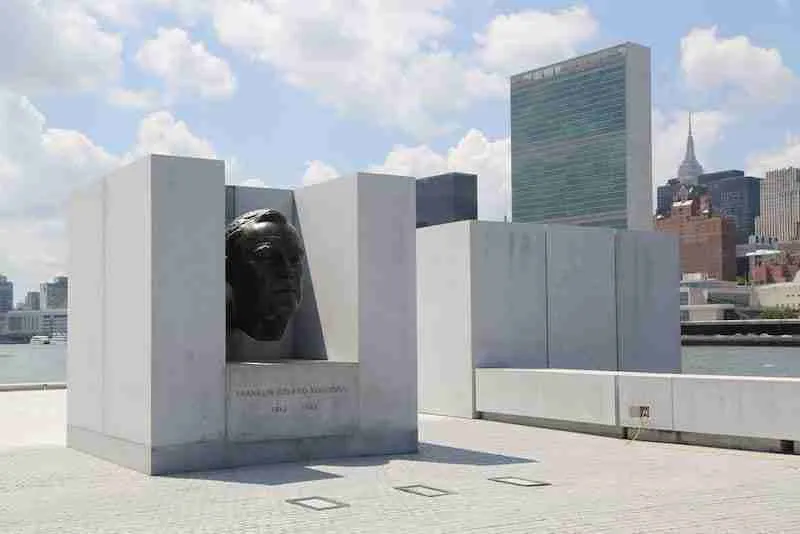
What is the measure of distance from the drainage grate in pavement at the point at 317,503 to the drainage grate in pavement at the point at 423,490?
0.86 m

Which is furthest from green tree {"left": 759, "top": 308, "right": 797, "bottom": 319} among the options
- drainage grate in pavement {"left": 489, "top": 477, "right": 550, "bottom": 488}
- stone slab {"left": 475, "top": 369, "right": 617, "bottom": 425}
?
drainage grate in pavement {"left": 489, "top": 477, "right": 550, "bottom": 488}

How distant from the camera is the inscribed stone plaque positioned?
11.2m

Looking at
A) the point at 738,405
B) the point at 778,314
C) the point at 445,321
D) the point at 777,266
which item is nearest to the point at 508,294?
the point at 445,321

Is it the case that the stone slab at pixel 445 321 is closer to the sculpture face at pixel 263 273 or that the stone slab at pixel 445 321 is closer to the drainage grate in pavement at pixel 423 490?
the sculpture face at pixel 263 273

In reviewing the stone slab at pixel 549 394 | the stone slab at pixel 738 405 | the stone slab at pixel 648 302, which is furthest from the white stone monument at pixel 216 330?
the stone slab at pixel 648 302

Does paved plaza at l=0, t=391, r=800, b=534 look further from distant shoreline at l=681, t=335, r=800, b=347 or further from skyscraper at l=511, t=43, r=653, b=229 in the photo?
skyscraper at l=511, t=43, r=653, b=229

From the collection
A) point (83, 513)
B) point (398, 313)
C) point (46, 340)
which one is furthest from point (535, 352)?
point (46, 340)

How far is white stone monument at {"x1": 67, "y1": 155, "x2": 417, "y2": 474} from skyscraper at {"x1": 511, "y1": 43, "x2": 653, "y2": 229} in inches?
5643

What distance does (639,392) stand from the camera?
13.4m

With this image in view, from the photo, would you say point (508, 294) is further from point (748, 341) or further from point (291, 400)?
point (748, 341)

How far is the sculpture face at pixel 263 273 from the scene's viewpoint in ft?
37.8

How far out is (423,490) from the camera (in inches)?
370

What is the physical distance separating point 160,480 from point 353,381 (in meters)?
2.75

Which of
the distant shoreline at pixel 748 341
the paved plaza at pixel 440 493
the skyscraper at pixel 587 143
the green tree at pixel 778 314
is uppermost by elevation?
the skyscraper at pixel 587 143
